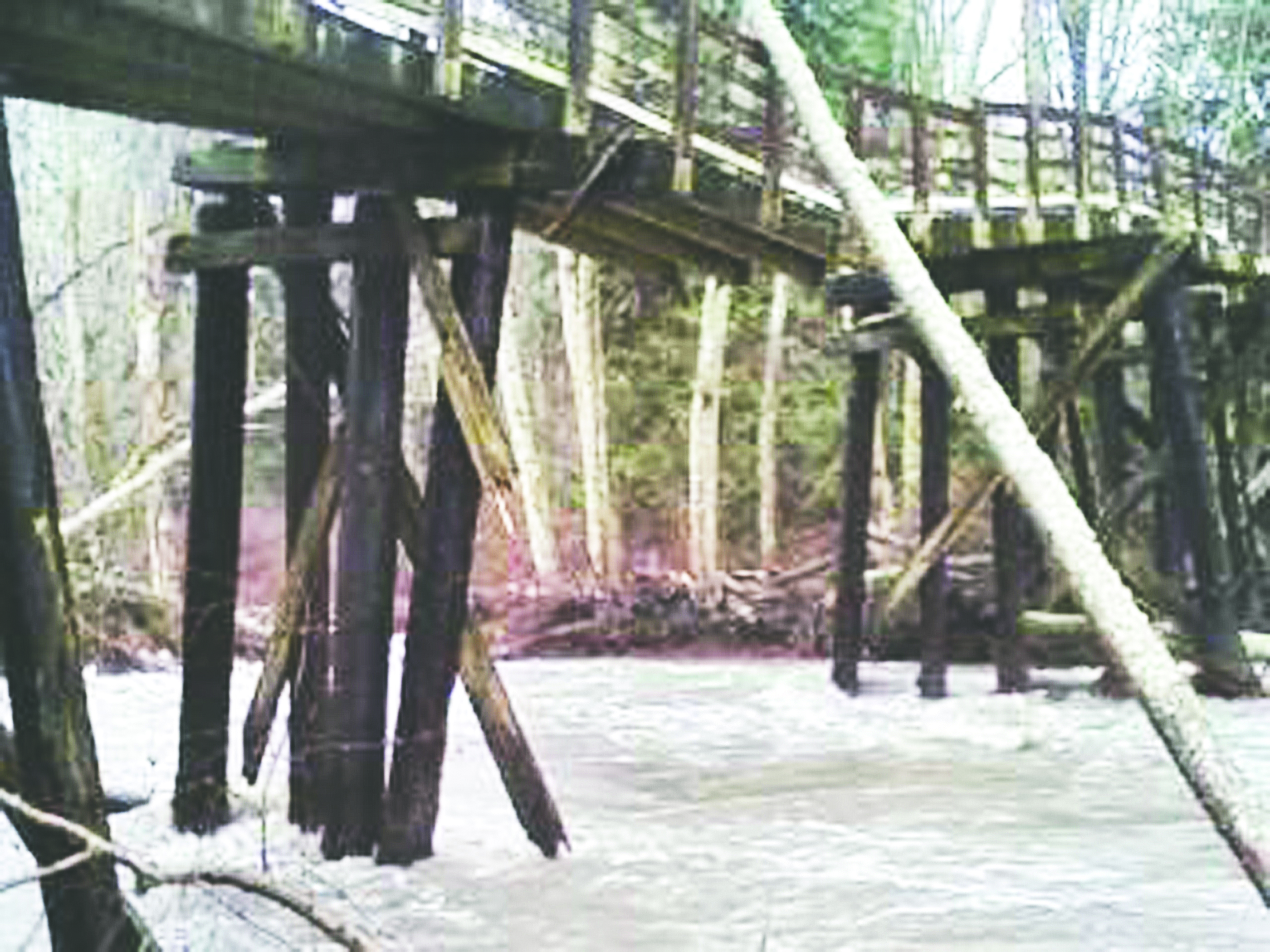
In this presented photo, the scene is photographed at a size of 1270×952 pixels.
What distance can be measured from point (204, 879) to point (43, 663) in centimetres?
166

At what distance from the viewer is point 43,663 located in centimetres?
424

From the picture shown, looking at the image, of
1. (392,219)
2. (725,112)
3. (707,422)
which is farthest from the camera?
(707,422)

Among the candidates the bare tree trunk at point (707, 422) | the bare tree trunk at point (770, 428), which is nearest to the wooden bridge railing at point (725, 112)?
the bare tree trunk at point (707, 422)

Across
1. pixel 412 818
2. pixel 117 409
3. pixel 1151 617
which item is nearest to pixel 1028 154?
pixel 1151 617

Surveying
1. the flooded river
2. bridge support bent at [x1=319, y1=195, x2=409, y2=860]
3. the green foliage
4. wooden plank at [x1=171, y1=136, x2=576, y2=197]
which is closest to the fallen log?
the flooded river

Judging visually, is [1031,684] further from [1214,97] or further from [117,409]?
[117,409]

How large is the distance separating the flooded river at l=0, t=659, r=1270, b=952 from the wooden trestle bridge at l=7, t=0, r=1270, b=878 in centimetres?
51

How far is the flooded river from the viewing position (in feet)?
18.5

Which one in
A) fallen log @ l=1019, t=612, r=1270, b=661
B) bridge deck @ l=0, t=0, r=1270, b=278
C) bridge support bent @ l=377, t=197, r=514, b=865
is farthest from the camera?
fallen log @ l=1019, t=612, r=1270, b=661

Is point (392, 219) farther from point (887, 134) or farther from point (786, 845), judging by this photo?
point (887, 134)

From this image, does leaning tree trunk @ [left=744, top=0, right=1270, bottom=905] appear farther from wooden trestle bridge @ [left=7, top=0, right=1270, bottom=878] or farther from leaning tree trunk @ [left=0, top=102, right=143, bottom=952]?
wooden trestle bridge @ [left=7, top=0, right=1270, bottom=878]

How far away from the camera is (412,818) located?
658cm

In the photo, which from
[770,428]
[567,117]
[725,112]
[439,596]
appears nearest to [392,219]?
[567,117]

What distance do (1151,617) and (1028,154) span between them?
3.64 meters
